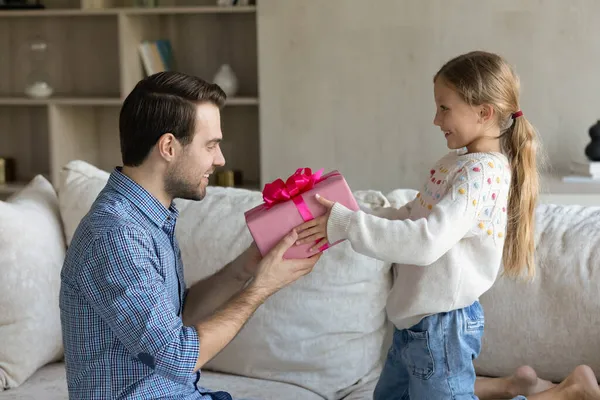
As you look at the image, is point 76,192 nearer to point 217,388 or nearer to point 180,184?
point 217,388

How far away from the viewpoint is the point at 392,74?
338cm

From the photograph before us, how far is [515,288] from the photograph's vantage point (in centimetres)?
202

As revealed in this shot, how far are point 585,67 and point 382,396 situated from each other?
190 centimetres

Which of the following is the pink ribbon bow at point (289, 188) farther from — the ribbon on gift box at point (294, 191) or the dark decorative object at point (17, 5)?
the dark decorative object at point (17, 5)

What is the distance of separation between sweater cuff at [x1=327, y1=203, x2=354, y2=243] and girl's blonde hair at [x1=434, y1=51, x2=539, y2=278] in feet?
1.09

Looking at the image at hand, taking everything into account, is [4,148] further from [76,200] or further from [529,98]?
[529,98]

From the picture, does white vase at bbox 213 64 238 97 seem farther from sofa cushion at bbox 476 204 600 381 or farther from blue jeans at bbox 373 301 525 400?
blue jeans at bbox 373 301 525 400

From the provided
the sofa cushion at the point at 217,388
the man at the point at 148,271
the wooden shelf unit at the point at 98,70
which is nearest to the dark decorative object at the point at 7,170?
the wooden shelf unit at the point at 98,70

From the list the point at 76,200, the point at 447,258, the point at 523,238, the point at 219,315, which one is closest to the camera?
the point at 219,315

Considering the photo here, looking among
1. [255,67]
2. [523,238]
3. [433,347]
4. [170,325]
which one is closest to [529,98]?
[255,67]

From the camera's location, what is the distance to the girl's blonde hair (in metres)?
1.65

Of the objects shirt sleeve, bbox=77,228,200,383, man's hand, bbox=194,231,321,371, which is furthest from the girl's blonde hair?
shirt sleeve, bbox=77,228,200,383

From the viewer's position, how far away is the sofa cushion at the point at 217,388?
1948 mm

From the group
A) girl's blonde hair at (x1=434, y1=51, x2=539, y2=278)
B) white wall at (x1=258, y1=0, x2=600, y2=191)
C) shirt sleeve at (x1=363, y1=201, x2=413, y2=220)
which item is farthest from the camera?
white wall at (x1=258, y1=0, x2=600, y2=191)
